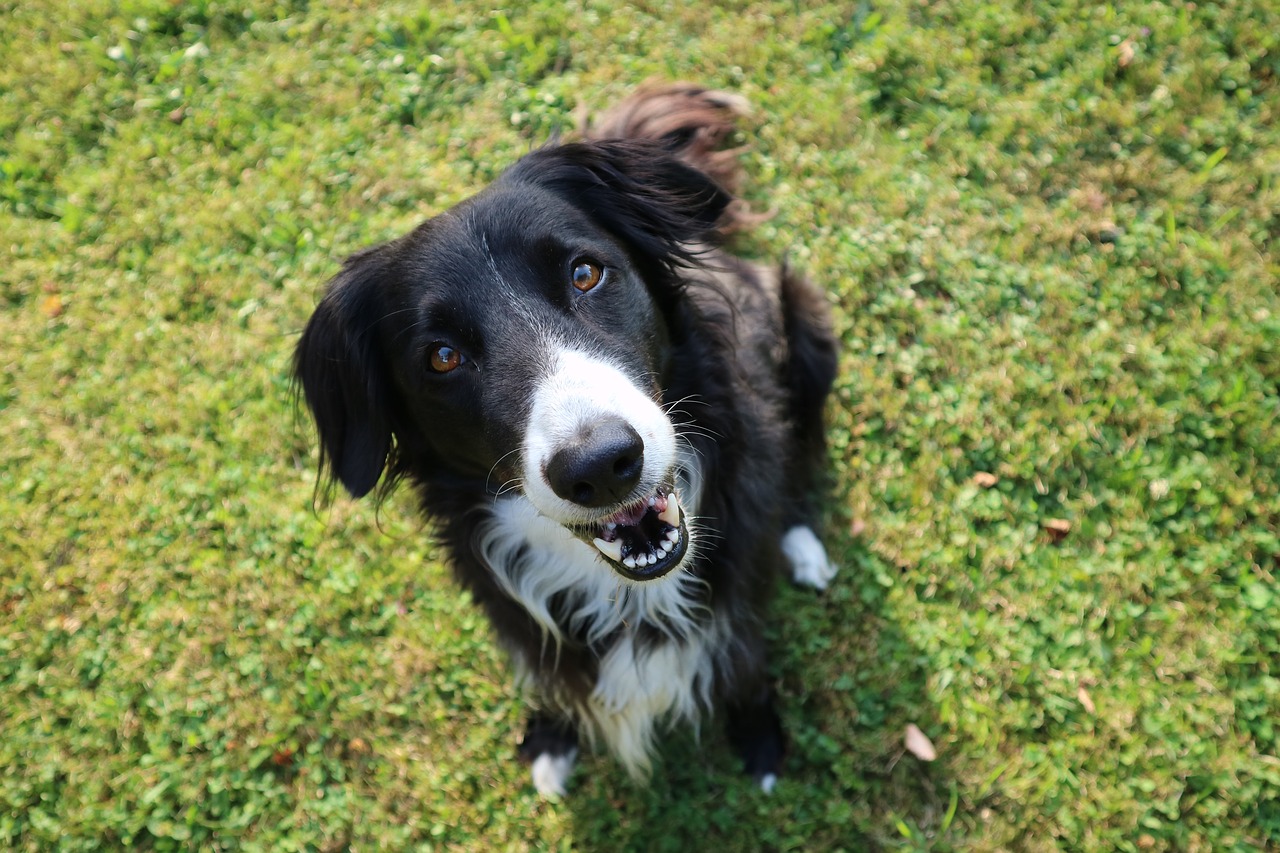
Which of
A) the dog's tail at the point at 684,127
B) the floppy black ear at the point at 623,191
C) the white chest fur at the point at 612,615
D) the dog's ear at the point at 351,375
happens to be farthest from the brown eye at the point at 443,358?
the dog's tail at the point at 684,127

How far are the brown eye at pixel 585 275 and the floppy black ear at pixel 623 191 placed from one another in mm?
234

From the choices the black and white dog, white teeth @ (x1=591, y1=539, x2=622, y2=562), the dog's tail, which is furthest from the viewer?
the dog's tail

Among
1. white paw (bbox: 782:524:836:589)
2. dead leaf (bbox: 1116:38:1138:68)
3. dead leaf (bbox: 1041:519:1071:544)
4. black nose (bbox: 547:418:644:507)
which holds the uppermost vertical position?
dead leaf (bbox: 1116:38:1138:68)

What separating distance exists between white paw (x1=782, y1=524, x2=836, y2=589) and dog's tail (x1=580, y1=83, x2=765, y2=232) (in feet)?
4.65

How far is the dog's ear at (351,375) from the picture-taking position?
264 cm

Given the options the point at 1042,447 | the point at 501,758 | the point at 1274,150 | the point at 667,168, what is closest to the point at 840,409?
the point at 1042,447

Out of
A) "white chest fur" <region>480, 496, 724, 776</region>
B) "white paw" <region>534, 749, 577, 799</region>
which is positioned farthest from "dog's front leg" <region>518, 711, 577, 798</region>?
"white chest fur" <region>480, 496, 724, 776</region>

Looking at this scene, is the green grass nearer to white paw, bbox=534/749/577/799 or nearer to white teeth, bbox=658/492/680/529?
white paw, bbox=534/749/577/799

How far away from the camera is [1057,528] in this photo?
12.5 feet

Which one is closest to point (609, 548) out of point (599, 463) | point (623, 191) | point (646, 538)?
point (646, 538)

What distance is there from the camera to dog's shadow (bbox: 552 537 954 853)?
3492 millimetres

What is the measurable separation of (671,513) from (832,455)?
185cm

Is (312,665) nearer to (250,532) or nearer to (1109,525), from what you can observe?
(250,532)

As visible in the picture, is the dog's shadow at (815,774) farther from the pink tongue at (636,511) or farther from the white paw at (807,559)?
the pink tongue at (636,511)
